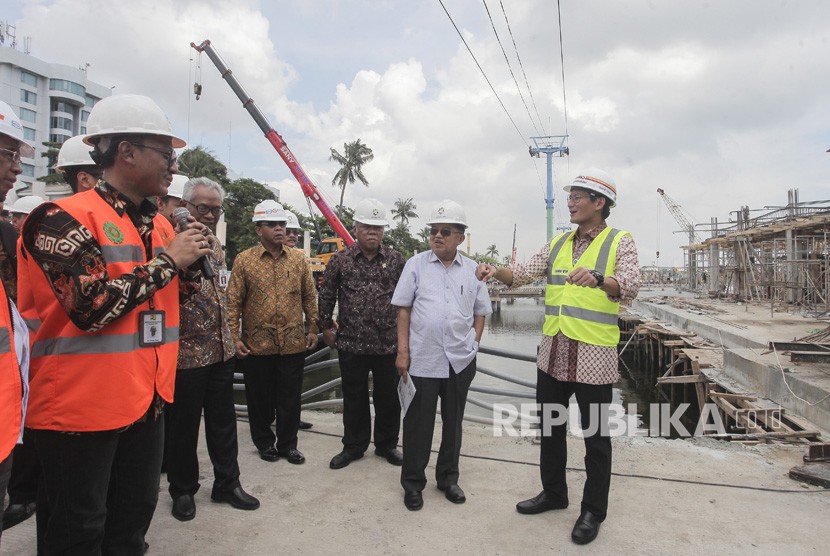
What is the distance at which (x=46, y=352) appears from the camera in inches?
64.4

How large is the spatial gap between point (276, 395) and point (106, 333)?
93.8 inches

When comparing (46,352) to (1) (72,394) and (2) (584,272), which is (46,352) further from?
(2) (584,272)

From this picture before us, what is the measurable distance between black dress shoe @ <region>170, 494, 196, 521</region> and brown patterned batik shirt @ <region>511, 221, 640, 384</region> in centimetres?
219

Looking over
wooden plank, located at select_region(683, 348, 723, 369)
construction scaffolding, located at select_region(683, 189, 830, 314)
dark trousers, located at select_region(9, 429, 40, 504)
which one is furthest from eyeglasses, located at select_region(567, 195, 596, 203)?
construction scaffolding, located at select_region(683, 189, 830, 314)

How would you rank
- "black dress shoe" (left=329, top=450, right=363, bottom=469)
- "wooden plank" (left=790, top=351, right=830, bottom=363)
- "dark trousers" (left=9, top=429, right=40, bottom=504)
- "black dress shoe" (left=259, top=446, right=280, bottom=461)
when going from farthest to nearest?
"wooden plank" (left=790, top=351, right=830, bottom=363) → "black dress shoe" (left=259, top=446, right=280, bottom=461) → "black dress shoe" (left=329, top=450, right=363, bottom=469) → "dark trousers" (left=9, top=429, right=40, bottom=504)

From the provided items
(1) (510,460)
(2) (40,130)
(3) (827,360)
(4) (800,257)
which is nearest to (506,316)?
(4) (800,257)

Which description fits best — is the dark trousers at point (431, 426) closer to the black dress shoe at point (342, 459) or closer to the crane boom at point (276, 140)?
the black dress shoe at point (342, 459)

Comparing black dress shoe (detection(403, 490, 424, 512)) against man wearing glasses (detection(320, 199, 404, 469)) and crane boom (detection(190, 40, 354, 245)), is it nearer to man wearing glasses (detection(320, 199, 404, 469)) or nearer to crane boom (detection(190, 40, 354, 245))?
man wearing glasses (detection(320, 199, 404, 469))

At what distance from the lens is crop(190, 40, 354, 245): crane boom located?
14.4 m

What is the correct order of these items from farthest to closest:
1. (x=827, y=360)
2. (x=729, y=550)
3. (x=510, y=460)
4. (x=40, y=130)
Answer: (x=40, y=130) < (x=827, y=360) < (x=510, y=460) < (x=729, y=550)

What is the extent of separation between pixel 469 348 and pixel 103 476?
2178 mm

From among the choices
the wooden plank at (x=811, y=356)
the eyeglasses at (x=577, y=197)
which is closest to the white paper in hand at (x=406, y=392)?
the eyeglasses at (x=577, y=197)

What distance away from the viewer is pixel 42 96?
5372 cm

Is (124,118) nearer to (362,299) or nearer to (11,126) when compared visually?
(11,126)
